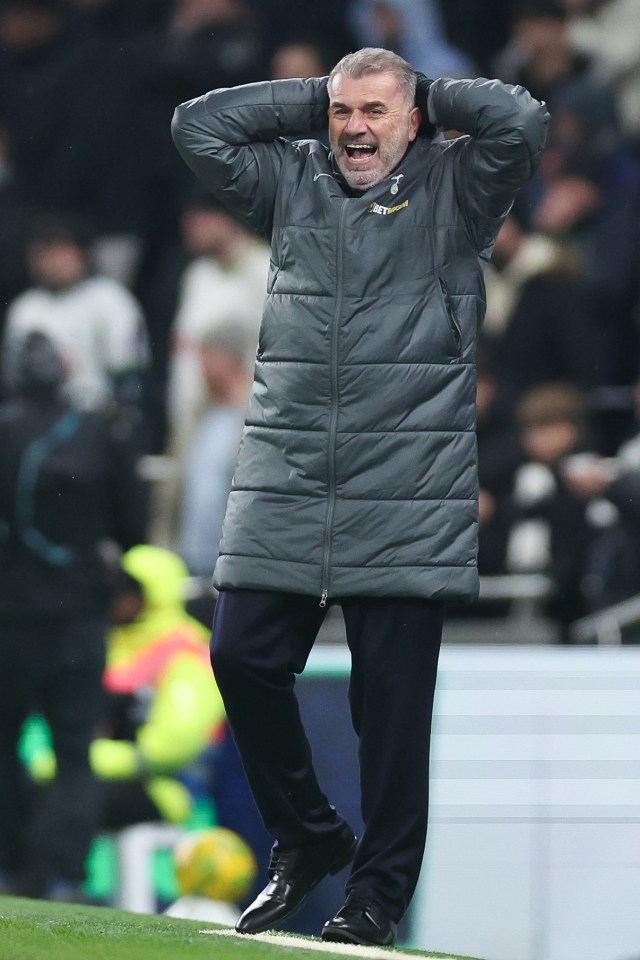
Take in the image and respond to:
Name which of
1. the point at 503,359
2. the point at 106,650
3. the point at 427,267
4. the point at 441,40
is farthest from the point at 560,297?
the point at 427,267

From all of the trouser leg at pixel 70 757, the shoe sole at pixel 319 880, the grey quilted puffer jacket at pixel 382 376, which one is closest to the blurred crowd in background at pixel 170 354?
the trouser leg at pixel 70 757

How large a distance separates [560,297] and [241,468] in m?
4.25

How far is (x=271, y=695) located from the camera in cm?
401

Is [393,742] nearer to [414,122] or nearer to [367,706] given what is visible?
[367,706]

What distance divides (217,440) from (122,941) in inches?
172

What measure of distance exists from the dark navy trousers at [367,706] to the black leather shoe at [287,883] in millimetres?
101

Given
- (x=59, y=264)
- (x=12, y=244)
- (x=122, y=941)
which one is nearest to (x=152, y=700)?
(x=59, y=264)

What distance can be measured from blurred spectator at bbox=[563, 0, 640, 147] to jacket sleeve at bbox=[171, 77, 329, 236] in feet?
16.4

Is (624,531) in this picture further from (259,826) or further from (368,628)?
(368,628)

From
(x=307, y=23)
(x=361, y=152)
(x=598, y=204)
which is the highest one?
(x=307, y=23)

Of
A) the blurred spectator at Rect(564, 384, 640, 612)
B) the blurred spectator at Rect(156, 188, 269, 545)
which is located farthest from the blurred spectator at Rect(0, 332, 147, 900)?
the blurred spectator at Rect(564, 384, 640, 612)

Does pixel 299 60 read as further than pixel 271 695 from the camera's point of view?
Yes

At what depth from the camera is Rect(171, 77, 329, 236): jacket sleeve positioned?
4125 mm

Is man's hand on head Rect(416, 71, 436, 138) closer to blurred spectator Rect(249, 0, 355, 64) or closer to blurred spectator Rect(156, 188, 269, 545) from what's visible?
blurred spectator Rect(156, 188, 269, 545)
